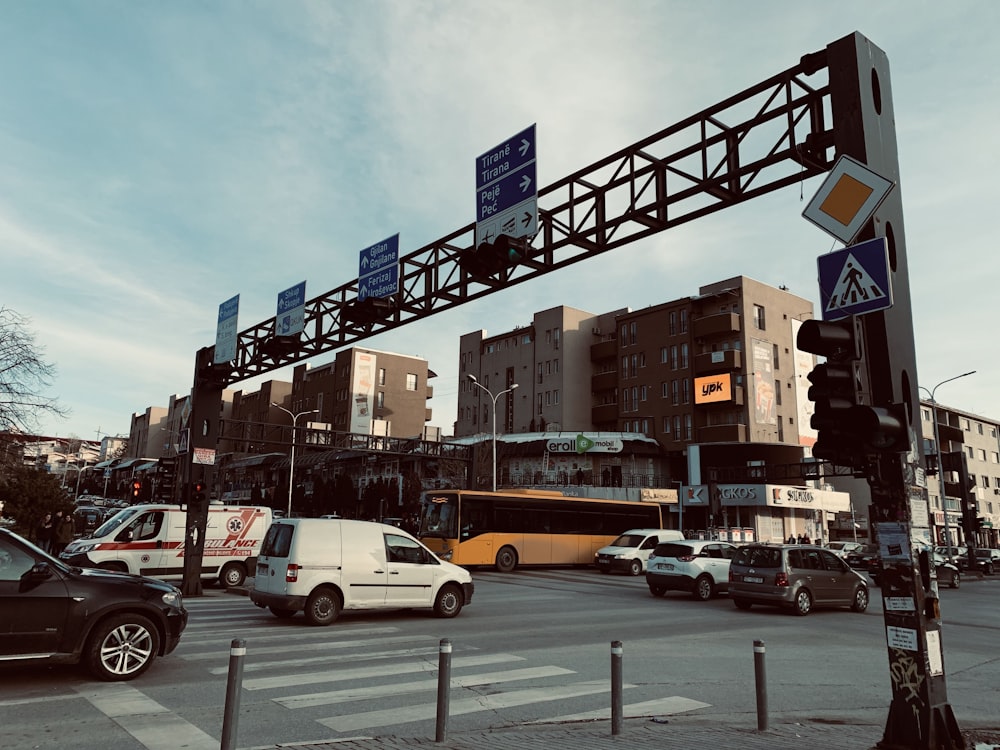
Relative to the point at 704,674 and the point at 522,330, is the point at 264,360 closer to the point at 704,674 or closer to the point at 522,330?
Answer: the point at 704,674

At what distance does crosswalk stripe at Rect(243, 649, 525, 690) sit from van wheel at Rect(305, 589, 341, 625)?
3.12 meters

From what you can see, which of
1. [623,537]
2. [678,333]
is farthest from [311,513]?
[623,537]

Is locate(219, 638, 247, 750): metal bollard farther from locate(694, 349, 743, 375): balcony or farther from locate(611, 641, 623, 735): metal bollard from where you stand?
locate(694, 349, 743, 375): balcony

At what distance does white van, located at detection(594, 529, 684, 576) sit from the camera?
28703mm

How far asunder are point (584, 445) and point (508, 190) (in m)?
46.6

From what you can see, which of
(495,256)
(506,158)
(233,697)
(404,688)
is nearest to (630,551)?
(495,256)

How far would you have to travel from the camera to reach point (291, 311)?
17.8m

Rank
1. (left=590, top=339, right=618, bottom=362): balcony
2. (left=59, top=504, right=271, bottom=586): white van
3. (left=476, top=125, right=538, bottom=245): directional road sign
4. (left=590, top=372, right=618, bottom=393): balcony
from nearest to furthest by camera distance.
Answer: (left=476, top=125, right=538, bottom=245): directional road sign < (left=59, top=504, right=271, bottom=586): white van < (left=590, top=372, right=618, bottom=393): balcony < (left=590, top=339, right=618, bottom=362): balcony

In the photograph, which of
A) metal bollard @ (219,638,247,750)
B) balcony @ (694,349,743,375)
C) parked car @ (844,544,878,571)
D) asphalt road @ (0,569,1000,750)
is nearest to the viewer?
metal bollard @ (219,638,247,750)

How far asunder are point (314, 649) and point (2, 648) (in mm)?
4198

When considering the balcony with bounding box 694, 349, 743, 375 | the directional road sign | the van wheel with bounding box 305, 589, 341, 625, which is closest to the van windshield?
the van wheel with bounding box 305, 589, 341, 625

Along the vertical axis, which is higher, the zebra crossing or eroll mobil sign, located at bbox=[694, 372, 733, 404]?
eroll mobil sign, located at bbox=[694, 372, 733, 404]

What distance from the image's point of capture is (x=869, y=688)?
928 cm

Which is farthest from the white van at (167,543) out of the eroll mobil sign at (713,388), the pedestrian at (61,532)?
the eroll mobil sign at (713,388)
